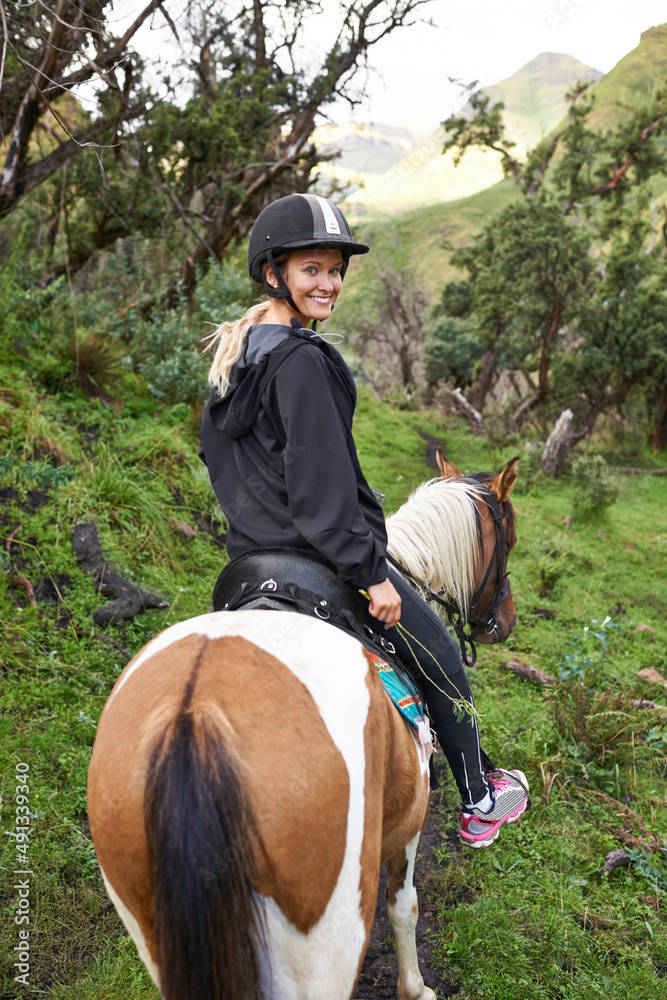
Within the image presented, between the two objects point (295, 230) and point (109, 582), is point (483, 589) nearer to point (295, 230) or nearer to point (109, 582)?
point (295, 230)

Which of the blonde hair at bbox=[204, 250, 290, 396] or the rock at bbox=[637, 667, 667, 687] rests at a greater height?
the blonde hair at bbox=[204, 250, 290, 396]

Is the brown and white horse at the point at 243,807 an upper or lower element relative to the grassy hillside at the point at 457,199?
lower

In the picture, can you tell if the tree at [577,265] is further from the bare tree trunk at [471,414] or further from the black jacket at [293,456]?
the black jacket at [293,456]

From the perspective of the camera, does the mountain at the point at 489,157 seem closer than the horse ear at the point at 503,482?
No

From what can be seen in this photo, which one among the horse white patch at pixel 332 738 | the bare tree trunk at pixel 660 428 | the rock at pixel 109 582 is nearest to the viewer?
the horse white patch at pixel 332 738

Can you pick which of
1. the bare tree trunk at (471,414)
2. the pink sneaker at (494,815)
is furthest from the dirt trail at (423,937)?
the bare tree trunk at (471,414)

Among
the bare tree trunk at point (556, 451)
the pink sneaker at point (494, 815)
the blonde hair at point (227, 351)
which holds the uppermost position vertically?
the blonde hair at point (227, 351)

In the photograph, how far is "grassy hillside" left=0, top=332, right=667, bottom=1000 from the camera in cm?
276

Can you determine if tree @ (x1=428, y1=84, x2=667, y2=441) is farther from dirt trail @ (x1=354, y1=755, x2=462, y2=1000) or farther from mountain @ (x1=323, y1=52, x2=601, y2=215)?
mountain @ (x1=323, y1=52, x2=601, y2=215)

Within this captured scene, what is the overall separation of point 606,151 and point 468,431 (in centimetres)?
839

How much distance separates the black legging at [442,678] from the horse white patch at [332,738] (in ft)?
2.00

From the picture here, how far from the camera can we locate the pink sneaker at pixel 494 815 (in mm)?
2598

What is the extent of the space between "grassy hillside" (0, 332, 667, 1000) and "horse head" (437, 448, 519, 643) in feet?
3.25

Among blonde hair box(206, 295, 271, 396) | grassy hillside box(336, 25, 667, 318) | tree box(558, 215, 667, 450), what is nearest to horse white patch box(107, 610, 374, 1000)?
blonde hair box(206, 295, 271, 396)
